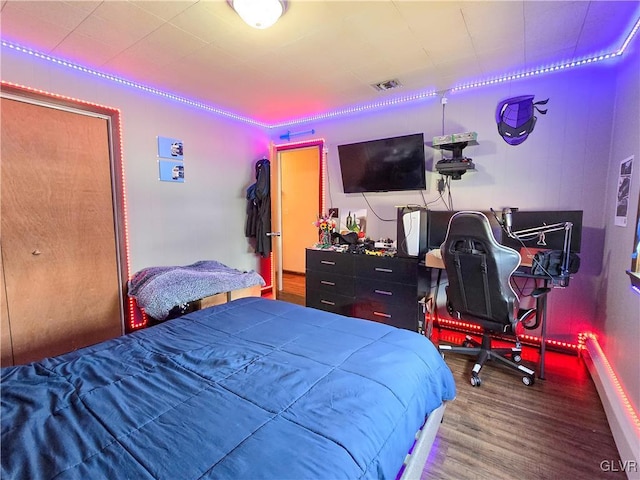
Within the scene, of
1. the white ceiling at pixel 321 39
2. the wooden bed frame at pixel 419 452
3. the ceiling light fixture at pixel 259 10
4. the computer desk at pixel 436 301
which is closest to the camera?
the wooden bed frame at pixel 419 452

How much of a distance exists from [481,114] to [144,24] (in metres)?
2.80

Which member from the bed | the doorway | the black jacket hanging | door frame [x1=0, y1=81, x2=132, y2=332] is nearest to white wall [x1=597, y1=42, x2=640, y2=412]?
the bed

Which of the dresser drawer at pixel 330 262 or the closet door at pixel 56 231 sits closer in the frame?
the closet door at pixel 56 231

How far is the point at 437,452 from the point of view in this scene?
62.5 inches

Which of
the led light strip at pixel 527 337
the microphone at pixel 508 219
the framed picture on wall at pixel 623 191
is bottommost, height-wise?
the led light strip at pixel 527 337

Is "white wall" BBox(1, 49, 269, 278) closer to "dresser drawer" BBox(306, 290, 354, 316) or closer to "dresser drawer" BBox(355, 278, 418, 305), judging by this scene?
"dresser drawer" BBox(306, 290, 354, 316)

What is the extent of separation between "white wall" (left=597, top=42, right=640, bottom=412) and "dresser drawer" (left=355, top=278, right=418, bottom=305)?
133cm

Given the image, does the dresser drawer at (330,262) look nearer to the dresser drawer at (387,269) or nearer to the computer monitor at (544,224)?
the dresser drawer at (387,269)

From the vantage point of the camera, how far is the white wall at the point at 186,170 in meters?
2.55

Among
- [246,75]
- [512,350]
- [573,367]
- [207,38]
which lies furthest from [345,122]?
[573,367]

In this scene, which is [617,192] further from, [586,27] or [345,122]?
[345,122]

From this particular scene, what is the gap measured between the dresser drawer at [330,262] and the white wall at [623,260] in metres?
2.00

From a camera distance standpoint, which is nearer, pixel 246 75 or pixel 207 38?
pixel 207 38

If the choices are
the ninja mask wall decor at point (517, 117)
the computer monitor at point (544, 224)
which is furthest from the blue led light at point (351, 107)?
the computer monitor at point (544, 224)
